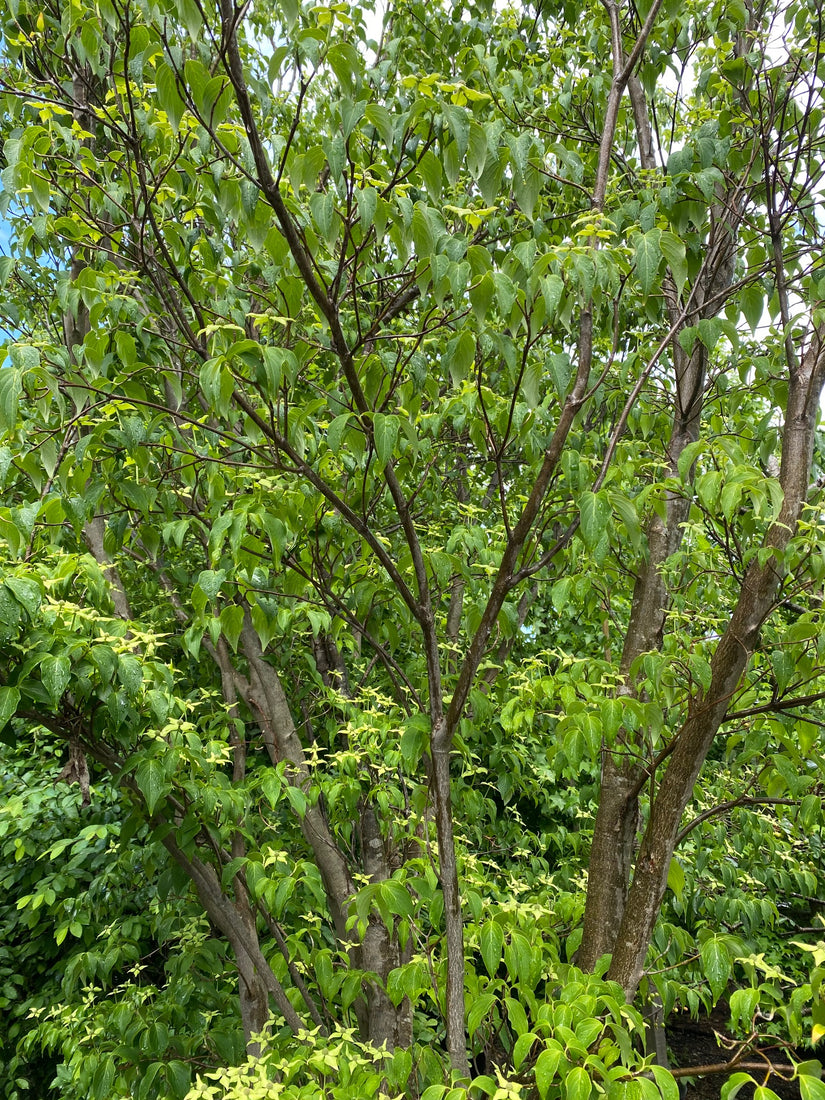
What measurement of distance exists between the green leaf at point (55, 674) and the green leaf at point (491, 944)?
1.28m

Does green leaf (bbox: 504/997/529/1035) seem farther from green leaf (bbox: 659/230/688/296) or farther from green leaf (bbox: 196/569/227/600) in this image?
green leaf (bbox: 659/230/688/296)

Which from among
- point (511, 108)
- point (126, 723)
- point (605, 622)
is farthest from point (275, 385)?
point (605, 622)

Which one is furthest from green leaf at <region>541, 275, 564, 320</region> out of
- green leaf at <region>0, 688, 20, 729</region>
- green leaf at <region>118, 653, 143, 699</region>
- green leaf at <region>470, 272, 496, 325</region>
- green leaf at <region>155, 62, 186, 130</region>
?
green leaf at <region>0, 688, 20, 729</region>

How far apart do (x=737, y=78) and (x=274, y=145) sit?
1.66 meters

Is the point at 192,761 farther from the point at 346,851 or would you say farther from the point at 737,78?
the point at 737,78

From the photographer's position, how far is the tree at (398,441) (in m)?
1.72

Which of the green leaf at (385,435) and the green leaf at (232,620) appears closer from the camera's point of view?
the green leaf at (385,435)

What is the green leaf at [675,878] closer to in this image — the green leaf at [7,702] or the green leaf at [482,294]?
the green leaf at [482,294]

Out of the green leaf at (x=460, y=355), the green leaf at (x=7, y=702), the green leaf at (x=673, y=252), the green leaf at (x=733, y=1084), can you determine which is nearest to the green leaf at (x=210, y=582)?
the green leaf at (x=7, y=702)

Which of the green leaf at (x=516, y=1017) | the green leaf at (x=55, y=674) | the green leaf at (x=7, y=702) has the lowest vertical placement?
the green leaf at (x=516, y=1017)

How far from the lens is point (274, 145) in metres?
1.91

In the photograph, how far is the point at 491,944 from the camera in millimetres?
1939

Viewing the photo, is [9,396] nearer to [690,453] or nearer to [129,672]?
[129,672]

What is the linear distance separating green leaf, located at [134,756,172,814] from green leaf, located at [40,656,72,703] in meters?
0.40
